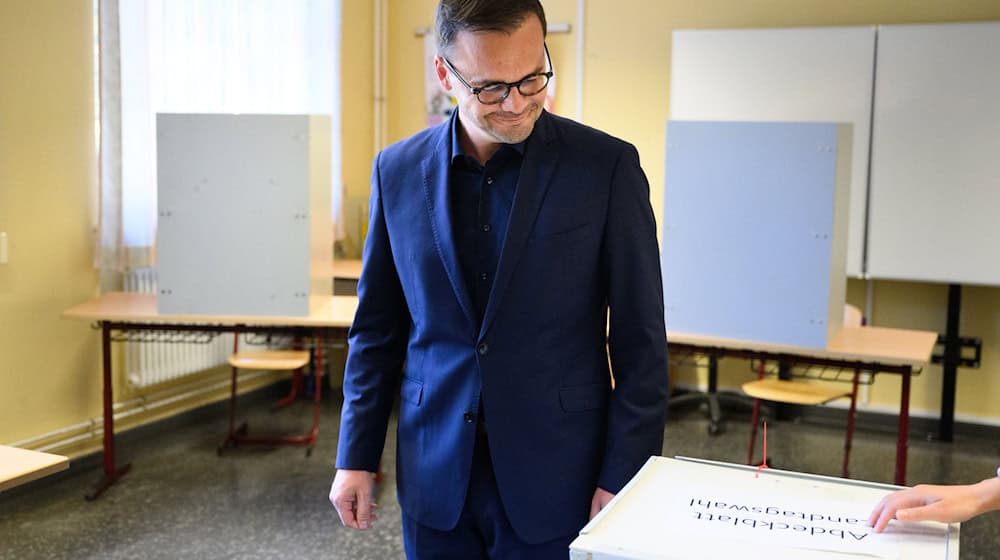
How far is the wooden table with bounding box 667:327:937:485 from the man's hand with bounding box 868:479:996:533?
→ 2.13m

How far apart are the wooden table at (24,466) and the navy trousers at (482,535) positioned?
82 centimetres

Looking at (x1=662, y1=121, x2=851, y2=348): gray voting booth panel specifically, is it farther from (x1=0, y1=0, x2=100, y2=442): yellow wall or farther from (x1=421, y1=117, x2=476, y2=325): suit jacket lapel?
(x1=0, y1=0, x2=100, y2=442): yellow wall

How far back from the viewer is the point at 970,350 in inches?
194

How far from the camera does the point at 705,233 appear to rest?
3.09 meters

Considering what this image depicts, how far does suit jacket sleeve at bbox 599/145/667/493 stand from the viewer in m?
1.38

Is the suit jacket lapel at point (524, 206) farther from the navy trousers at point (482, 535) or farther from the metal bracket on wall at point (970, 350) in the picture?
the metal bracket on wall at point (970, 350)

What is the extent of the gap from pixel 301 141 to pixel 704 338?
160 cm

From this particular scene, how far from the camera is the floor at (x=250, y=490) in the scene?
128 inches

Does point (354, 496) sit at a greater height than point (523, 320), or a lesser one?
lesser

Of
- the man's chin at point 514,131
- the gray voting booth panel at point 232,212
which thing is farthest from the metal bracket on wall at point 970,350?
the man's chin at point 514,131

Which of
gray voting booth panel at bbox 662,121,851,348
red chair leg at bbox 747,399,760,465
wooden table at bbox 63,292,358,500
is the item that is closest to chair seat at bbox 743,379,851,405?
red chair leg at bbox 747,399,760,465

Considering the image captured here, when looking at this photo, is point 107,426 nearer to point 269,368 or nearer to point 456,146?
point 269,368

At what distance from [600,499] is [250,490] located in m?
2.74

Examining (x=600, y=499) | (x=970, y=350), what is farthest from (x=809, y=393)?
(x=600, y=499)
